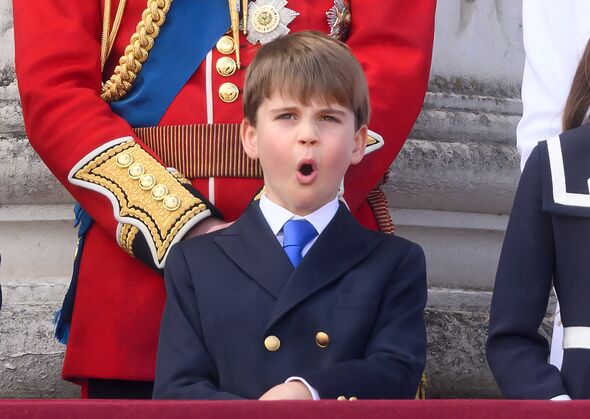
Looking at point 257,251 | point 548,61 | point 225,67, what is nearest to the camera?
point 257,251

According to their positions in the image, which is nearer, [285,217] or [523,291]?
[523,291]

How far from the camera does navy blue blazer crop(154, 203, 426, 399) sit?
264 centimetres

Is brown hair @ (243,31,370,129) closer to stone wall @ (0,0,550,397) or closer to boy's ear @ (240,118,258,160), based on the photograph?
boy's ear @ (240,118,258,160)

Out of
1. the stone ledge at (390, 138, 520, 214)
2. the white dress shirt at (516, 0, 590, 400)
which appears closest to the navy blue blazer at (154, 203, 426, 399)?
the white dress shirt at (516, 0, 590, 400)

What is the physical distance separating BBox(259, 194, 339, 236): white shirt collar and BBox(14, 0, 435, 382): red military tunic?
210mm

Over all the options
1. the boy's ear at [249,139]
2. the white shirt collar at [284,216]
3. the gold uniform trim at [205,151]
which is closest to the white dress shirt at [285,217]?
the white shirt collar at [284,216]

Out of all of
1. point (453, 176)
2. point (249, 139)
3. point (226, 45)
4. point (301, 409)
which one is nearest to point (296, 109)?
point (249, 139)

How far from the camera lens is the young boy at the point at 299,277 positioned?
2.65m

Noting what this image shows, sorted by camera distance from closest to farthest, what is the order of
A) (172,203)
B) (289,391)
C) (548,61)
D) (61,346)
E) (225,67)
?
(289,391), (172,203), (225,67), (548,61), (61,346)

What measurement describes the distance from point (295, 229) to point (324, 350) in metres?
0.26

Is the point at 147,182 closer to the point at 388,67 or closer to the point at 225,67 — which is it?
the point at 225,67

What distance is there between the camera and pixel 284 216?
Answer: 2799mm

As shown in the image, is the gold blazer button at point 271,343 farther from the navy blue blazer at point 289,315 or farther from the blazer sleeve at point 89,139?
the blazer sleeve at point 89,139

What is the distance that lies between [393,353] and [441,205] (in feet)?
4.93
